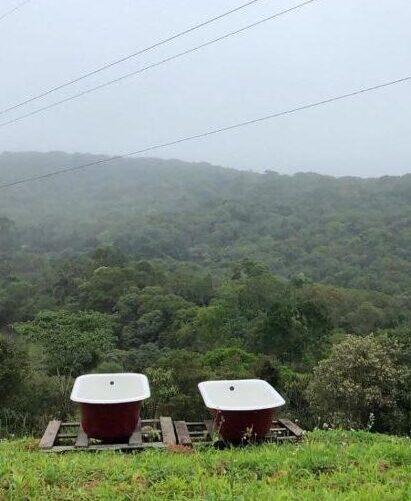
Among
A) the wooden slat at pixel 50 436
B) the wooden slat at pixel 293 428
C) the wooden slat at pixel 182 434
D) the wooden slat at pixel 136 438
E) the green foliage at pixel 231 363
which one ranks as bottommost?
the green foliage at pixel 231 363

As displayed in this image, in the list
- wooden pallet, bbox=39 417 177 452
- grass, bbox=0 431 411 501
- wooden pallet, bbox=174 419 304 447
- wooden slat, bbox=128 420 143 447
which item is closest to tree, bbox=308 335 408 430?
wooden pallet, bbox=174 419 304 447

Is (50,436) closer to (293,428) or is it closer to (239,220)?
(293,428)

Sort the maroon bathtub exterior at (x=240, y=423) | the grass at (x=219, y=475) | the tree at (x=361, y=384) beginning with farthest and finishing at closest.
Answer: the tree at (x=361, y=384) < the maroon bathtub exterior at (x=240, y=423) < the grass at (x=219, y=475)

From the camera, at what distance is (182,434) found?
4.90 m

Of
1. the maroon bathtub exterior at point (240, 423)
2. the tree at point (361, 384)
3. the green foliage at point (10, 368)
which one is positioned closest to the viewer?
the maroon bathtub exterior at point (240, 423)

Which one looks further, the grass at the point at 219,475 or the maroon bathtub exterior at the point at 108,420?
the maroon bathtub exterior at the point at 108,420

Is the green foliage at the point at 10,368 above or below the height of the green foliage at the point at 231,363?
above

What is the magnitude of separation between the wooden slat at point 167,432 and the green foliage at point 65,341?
560 inches

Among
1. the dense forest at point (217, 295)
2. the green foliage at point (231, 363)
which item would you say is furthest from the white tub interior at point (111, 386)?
the green foliage at point (231, 363)

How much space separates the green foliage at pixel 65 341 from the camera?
748 inches

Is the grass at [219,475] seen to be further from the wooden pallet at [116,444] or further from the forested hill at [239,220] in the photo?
the forested hill at [239,220]

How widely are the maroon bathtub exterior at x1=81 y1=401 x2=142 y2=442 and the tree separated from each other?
8.17 m

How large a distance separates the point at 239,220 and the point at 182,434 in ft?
193

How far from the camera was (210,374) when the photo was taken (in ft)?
54.4
